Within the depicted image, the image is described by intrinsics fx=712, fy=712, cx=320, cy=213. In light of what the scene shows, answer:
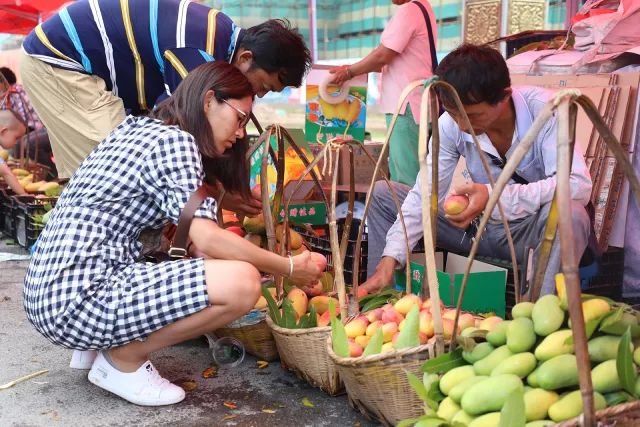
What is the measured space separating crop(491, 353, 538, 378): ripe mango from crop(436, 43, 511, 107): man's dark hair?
1.13 meters

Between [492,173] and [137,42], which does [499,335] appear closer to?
[492,173]

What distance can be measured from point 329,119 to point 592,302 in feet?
10.1

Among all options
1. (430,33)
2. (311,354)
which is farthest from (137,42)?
(430,33)

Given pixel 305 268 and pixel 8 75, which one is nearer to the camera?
pixel 305 268

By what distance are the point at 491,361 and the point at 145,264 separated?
4.38 feet

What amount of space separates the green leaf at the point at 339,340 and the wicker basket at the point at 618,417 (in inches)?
31.8

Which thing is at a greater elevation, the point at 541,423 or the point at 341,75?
the point at 341,75

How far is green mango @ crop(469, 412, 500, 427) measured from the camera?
1.65m

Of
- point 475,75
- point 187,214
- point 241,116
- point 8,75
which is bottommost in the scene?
point 187,214

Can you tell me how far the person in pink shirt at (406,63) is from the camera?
461 cm

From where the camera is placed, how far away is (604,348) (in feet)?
5.62

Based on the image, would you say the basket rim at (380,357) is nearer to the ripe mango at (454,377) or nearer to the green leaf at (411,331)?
the green leaf at (411,331)

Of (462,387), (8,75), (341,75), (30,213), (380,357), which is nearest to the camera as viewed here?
(462,387)

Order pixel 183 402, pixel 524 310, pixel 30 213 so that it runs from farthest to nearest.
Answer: pixel 30 213
pixel 183 402
pixel 524 310
